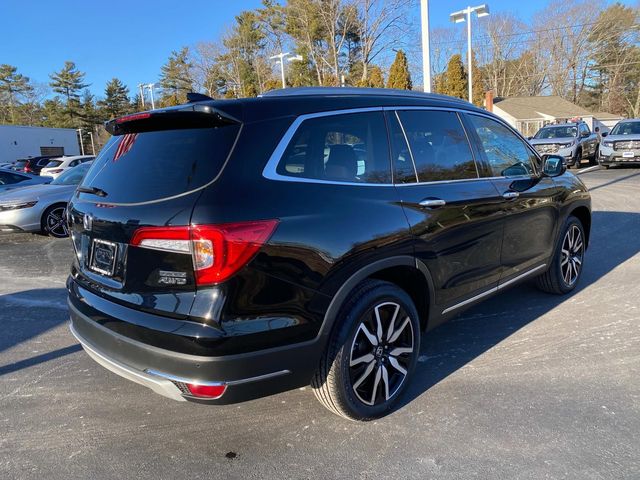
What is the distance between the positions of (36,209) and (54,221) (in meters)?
0.39

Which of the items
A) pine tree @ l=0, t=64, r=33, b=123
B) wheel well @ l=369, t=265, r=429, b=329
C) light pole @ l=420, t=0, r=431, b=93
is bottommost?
wheel well @ l=369, t=265, r=429, b=329

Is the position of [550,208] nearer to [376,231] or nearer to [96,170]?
[376,231]

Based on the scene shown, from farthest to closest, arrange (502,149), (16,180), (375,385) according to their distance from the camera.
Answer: (16,180) → (502,149) → (375,385)

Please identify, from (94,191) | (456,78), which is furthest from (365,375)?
(456,78)

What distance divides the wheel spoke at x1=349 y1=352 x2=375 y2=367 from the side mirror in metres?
2.67

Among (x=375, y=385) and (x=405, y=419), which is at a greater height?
(x=375, y=385)

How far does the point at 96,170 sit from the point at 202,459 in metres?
1.85

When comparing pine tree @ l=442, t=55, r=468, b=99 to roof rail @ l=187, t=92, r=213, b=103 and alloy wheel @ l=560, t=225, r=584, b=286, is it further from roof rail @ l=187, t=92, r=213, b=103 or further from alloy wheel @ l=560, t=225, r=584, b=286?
roof rail @ l=187, t=92, r=213, b=103

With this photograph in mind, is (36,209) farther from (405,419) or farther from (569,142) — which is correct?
(569,142)

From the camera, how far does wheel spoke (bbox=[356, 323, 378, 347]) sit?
273 cm

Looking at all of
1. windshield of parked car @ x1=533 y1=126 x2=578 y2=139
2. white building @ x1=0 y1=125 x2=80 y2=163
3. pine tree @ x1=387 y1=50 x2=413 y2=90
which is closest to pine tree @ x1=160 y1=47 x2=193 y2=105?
white building @ x1=0 y1=125 x2=80 y2=163

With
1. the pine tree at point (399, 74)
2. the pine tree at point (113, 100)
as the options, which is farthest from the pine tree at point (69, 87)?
the pine tree at point (399, 74)

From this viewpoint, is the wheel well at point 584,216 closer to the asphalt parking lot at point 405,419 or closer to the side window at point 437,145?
Result: the asphalt parking lot at point 405,419

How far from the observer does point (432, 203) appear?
3.07 metres
